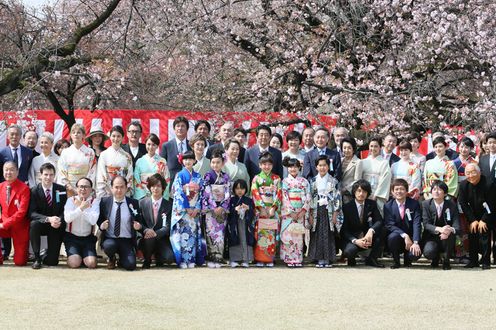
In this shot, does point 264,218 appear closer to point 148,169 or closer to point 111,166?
point 148,169

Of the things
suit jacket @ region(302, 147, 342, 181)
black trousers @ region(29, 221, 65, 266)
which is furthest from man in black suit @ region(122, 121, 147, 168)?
suit jacket @ region(302, 147, 342, 181)

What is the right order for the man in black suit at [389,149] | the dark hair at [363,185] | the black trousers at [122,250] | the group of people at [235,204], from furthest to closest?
the man in black suit at [389,149] < the dark hair at [363,185] < the group of people at [235,204] < the black trousers at [122,250]

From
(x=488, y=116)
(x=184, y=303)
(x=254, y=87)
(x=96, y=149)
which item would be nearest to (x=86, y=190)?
(x=96, y=149)

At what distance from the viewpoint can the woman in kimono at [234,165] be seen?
7594mm

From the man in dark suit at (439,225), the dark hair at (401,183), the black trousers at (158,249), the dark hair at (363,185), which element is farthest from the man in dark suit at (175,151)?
the man in dark suit at (439,225)

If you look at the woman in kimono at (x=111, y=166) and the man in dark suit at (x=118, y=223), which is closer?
the man in dark suit at (x=118, y=223)

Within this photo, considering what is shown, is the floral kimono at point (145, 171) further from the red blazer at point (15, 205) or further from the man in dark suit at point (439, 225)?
the man in dark suit at point (439, 225)

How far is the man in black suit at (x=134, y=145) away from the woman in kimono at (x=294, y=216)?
166 centimetres

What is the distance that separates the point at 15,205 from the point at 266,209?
255 centimetres

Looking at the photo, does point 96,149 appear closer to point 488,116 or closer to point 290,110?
point 290,110

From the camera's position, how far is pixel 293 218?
750 cm

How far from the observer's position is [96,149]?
8.05 metres

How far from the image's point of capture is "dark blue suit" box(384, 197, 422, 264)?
745 centimetres

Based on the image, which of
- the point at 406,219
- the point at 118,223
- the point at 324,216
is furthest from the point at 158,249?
the point at 406,219
